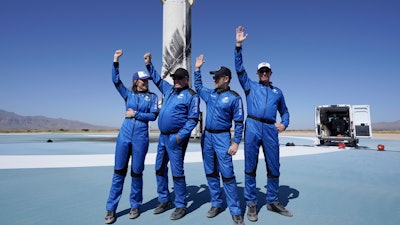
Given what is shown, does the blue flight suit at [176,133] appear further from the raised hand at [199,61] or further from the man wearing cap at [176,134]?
the raised hand at [199,61]

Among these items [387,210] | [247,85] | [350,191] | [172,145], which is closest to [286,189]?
[350,191]

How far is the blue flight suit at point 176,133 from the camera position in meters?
3.87

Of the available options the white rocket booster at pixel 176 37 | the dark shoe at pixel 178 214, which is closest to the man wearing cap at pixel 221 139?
the dark shoe at pixel 178 214

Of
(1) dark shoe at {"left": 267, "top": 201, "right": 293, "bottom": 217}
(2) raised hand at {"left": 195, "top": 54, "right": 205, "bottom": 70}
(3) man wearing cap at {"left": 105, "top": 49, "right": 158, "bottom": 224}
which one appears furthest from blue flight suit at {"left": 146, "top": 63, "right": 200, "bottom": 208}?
(1) dark shoe at {"left": 267, "top": 201, "right": 293, "bottom": 217}

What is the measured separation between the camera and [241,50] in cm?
404

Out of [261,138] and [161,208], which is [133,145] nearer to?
[161,208]

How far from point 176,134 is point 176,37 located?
54.1 ft

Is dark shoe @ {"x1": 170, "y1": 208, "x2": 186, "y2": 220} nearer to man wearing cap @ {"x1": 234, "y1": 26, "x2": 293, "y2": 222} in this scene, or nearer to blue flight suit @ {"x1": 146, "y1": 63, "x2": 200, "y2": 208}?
blue flight suit @ {"x1": 146, "y1": 63, "x2": 200, "y2": 208}

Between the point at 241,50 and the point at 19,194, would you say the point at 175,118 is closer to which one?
the point at 241,50

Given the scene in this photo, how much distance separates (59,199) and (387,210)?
5609mm

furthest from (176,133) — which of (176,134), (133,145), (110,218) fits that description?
(110,218)

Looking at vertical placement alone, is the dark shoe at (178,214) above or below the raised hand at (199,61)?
below

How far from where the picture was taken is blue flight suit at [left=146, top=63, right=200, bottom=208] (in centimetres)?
387

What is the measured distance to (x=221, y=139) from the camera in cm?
379
